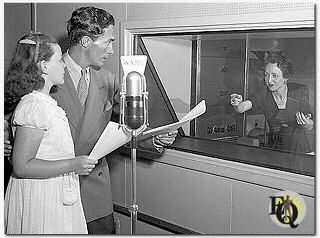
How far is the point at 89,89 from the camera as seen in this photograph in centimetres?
141

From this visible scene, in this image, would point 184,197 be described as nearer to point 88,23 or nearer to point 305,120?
point 305,120

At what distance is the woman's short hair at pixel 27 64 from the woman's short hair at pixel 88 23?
8 centimetres

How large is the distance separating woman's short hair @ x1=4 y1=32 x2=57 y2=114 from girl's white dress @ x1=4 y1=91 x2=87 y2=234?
32 millimetres

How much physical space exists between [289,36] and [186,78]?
0.36 m

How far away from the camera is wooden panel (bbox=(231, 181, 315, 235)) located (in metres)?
1.48

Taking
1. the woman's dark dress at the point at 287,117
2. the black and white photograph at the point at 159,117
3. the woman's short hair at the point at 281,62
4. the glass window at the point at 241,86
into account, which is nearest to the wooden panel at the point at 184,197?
the black and white photograph at the point at 159,117

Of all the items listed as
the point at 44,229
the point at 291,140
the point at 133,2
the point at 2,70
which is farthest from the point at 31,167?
the point at 291,140

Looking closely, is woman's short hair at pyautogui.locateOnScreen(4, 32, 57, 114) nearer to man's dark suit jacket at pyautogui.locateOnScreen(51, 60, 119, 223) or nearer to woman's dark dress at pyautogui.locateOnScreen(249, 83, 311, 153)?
man's dark suit jacket at pyautogui.locateOnScreen(51, 60, 119, 223)

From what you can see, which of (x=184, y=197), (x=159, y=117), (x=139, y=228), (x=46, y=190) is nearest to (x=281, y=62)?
(x=159, y=117)

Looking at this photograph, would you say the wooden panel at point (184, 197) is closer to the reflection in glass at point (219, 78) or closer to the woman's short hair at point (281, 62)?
the reflection in glass at point (219, 78)

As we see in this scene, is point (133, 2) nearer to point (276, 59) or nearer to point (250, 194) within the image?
point (276, 59)

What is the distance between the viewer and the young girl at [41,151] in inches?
52.3

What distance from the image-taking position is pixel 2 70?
145 centimetres

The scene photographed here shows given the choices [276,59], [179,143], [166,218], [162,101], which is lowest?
[166,218]
